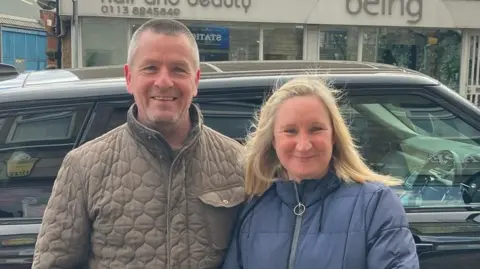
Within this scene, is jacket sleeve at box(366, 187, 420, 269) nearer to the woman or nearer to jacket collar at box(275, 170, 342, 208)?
the woman

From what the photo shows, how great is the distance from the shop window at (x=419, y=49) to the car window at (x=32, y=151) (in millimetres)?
11490

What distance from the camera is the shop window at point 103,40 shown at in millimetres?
12600

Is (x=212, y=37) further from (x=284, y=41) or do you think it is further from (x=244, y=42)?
(x=284, y=41)

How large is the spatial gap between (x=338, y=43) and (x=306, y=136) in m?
11.9

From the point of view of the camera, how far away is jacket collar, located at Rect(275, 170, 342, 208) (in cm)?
179

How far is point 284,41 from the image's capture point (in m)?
13.2

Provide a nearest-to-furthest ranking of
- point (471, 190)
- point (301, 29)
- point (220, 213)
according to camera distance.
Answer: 1. point (220, 213)
2. point (471, 190)
3. point (301, 29)

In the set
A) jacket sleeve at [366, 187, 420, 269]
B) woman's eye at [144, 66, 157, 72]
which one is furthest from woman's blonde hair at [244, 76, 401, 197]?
woman's eye at [144, 66, 157, 72]

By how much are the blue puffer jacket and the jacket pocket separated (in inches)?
1.7

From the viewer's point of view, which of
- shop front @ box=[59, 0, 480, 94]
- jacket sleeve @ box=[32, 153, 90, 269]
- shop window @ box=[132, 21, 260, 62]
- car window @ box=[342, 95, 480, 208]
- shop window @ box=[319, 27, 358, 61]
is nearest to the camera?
jacket sleeve @ box=[32, 153, 90, 269]

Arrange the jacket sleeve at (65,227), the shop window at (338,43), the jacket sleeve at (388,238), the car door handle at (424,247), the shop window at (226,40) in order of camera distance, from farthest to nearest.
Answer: the shop window at (338,43) < the shop window at (226,40) < the car door handle at (424,247) < the jacket sleeve at (65,227) < the jacket sleeve at (388,238)

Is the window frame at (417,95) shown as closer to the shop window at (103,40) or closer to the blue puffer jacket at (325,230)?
the blue puffer jacket at (325,230)

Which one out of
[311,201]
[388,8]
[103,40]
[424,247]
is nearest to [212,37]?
[103,40]

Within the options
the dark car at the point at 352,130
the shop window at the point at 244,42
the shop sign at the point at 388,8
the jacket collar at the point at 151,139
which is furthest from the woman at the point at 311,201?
the shop sign at the point at 388,8
